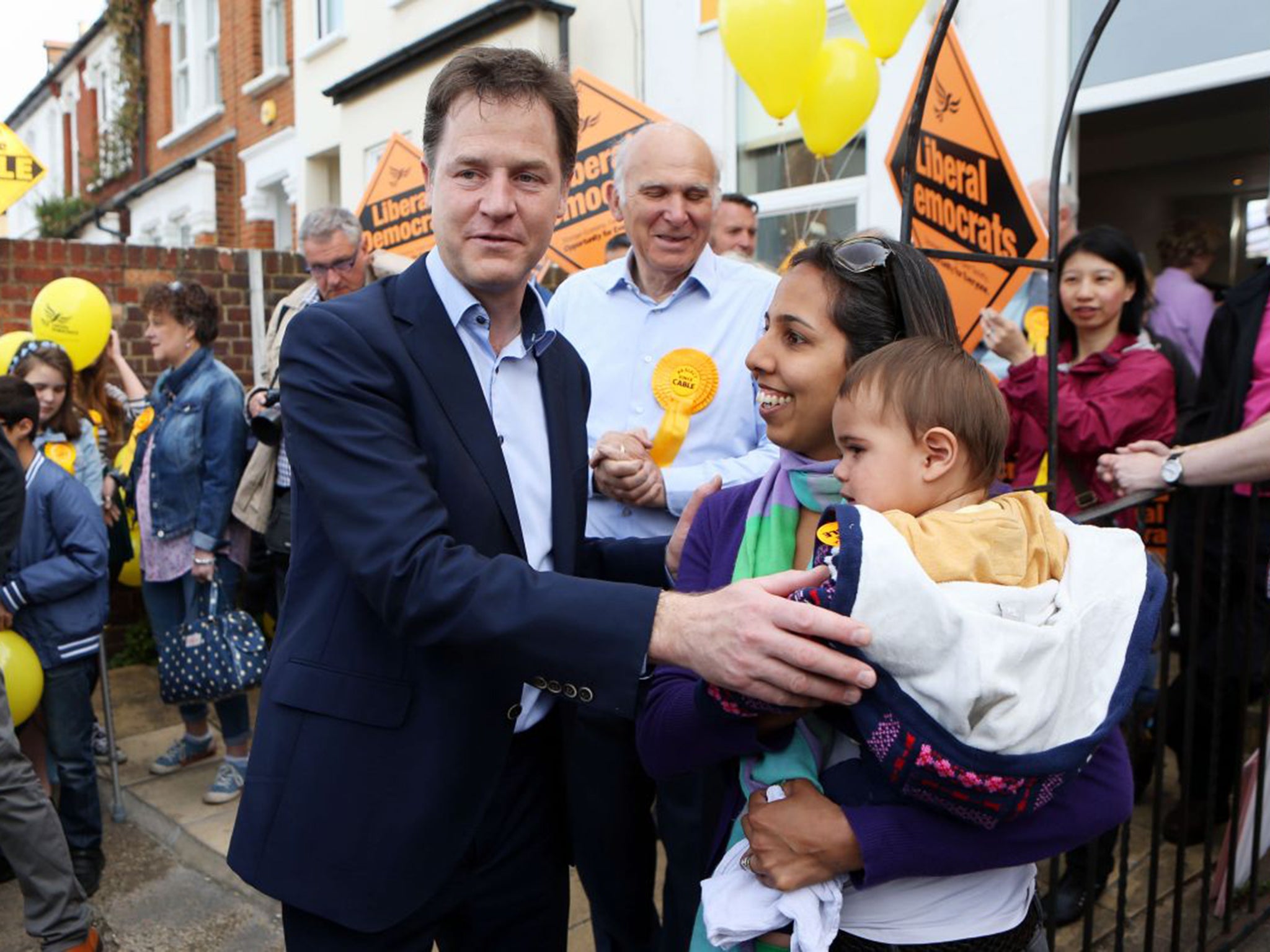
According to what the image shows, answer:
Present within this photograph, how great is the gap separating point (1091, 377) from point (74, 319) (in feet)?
15.4

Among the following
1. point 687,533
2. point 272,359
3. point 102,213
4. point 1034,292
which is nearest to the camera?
point 687,533

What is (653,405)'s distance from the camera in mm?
2736

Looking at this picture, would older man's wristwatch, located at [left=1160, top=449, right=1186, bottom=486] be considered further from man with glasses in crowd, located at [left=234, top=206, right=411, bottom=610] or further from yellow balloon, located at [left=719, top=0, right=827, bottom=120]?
man with glasses in crowd, located at [left=234, top=206, right=411, bottom=610]

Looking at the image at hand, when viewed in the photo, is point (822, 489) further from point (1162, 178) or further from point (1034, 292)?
point (1162, 178)

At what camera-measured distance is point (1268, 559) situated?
305 cm

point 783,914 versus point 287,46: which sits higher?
point 287,46

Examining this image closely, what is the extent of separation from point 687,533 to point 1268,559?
7.31ft

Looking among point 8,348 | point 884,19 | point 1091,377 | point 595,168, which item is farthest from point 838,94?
point 8,348

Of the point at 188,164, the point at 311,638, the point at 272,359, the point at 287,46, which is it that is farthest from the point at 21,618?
the point at 188,164

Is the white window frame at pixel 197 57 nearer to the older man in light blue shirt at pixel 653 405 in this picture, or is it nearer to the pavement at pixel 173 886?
the pavement at pixel 173 886

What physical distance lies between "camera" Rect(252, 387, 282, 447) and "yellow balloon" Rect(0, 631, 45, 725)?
1.22 metres

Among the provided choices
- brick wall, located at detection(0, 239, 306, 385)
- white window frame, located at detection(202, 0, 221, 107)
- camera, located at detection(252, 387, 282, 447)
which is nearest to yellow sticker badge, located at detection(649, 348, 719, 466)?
camera, located at detection(252, 387, 282, 447)

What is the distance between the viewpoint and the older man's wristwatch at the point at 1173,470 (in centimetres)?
256

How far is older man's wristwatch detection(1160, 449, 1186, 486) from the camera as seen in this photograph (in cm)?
256
